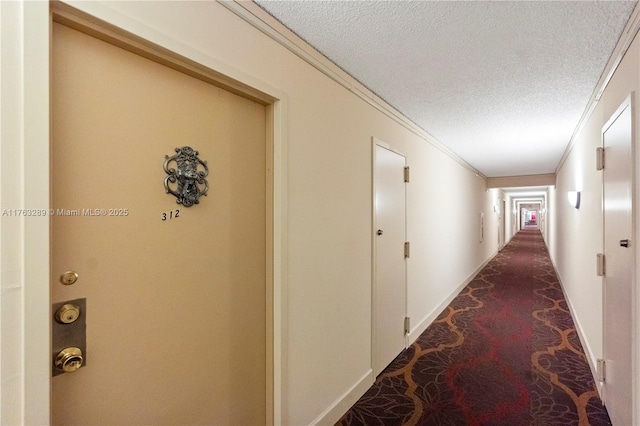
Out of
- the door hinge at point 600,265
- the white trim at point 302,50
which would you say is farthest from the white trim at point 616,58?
the white trim at point 302,50

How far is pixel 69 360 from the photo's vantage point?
968 millimetres

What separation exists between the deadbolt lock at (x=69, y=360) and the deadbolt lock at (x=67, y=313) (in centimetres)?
9

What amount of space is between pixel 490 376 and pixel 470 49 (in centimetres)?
263

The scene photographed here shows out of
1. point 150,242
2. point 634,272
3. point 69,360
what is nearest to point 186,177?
point 150,242

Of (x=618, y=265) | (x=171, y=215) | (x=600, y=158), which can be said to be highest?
(x=600, y=158)

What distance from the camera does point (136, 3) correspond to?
1.08 m

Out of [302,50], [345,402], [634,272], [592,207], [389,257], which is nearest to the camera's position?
[634,272]

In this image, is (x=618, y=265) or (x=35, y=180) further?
(x=618, y=265)

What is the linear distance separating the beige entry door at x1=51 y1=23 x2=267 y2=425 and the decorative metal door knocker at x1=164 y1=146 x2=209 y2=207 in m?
0.03

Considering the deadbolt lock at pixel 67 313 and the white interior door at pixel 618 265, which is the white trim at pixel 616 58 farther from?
the deadbolt lock at pixel 67 313

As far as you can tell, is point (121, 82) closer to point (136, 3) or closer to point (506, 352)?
point (136, 3)

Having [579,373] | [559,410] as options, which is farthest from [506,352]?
[559,410]

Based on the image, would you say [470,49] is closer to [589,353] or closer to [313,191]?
[313,191]

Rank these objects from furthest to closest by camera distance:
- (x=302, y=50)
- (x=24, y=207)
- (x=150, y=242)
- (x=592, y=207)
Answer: (x=592, y=207), (x=302, y=50), (x=150, y=242), (x=24, y=207)
